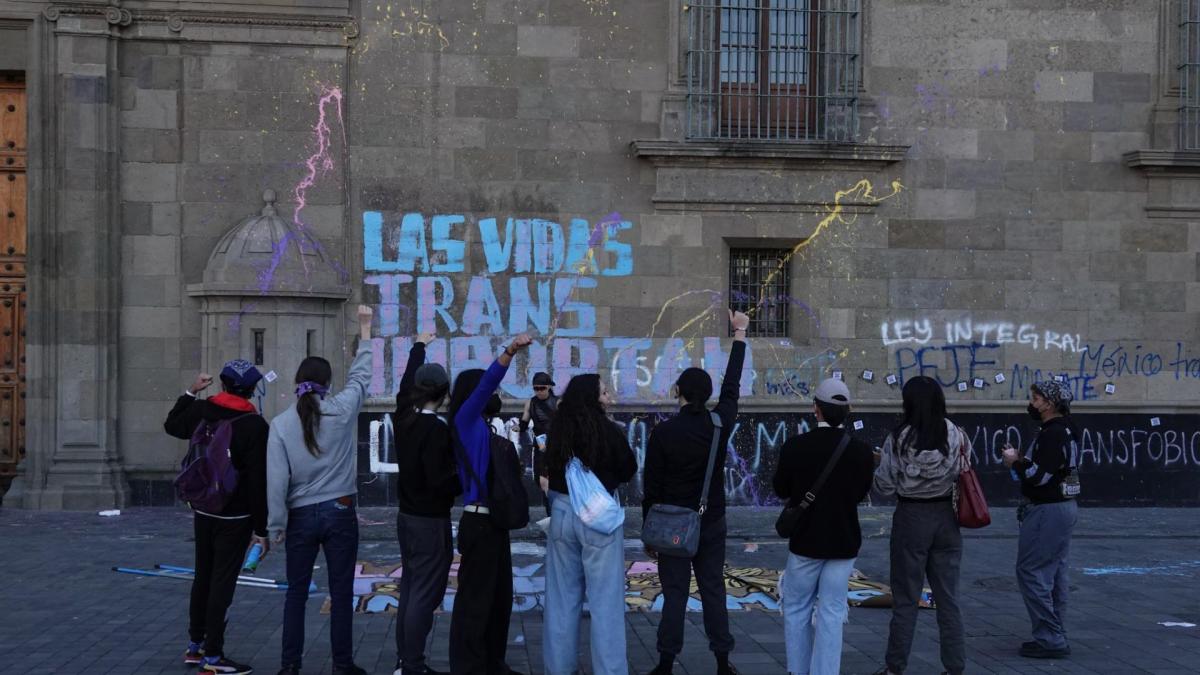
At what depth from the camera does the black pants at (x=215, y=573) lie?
24.4 ft

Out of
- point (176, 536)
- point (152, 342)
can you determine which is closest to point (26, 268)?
point (152, 342)

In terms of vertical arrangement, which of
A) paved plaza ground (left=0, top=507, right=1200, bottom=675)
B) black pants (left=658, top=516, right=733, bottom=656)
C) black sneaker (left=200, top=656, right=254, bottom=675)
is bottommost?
paved plaza ground (left=0, top=507, right=1200, bottom=675)

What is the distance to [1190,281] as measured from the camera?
15.5 metres

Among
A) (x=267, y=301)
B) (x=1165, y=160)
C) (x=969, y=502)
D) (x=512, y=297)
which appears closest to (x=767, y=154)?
(x=512, y=297)

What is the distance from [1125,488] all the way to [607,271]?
6.67 m

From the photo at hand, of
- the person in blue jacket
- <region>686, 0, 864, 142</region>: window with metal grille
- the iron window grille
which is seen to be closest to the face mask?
the person in blue jacket

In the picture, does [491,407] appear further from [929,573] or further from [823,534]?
[929,573]

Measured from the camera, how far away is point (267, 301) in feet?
45.1

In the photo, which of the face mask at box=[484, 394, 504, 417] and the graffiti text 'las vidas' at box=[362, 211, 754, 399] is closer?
the face mask at box=[484, 394, 504, 417]

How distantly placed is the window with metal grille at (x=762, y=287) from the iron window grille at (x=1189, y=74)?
4.98 m

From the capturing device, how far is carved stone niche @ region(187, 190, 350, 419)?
13688mm

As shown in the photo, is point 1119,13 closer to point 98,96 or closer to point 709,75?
point 709,75

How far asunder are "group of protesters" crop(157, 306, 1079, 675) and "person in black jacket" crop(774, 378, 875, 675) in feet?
0.04

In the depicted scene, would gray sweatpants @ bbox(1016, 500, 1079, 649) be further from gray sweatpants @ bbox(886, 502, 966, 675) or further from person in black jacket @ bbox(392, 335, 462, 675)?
person in black jacket @ bbox(392, 335, 462, 675)
